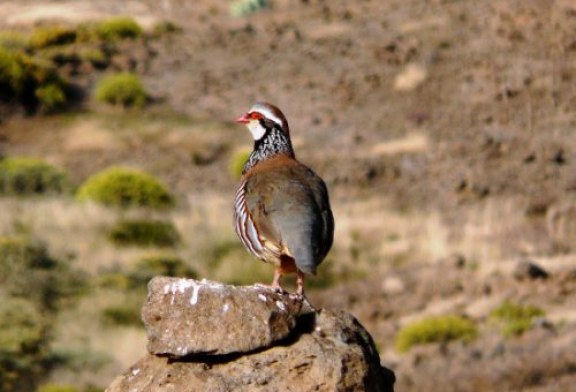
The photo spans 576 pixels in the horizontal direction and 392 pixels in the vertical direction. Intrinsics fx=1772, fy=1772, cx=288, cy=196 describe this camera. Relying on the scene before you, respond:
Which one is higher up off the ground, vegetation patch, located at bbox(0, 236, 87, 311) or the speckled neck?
vegetation patch, located at bbox(0, 236, 87, 311)

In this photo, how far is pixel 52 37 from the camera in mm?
65625

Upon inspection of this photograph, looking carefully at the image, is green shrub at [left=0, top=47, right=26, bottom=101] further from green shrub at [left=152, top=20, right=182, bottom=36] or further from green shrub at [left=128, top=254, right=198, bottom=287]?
green shrub at [left=128, top=254, right=198, bottom=287]

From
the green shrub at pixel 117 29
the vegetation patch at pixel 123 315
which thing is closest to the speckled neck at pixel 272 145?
the vegetation patch at pixel 123 315

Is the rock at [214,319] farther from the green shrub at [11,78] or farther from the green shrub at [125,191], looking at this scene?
the green shrub at [11,78]

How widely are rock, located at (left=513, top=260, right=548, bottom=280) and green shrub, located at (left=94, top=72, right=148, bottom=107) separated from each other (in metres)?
23.2

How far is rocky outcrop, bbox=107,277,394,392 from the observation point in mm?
10570

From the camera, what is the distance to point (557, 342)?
1132 inches

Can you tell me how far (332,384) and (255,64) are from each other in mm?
51851

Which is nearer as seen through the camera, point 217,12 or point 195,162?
point 195,162

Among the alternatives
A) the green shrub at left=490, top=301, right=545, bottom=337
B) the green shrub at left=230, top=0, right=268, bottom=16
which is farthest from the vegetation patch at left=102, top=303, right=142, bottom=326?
the green shrub at left=230, top=0, right=268, bottom=16

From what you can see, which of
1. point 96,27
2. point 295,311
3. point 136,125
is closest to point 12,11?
point 96,27

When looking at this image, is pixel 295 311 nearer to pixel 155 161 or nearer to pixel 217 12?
pixel 155 161

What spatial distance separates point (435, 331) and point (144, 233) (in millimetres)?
12698

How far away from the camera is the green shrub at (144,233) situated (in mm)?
43719
